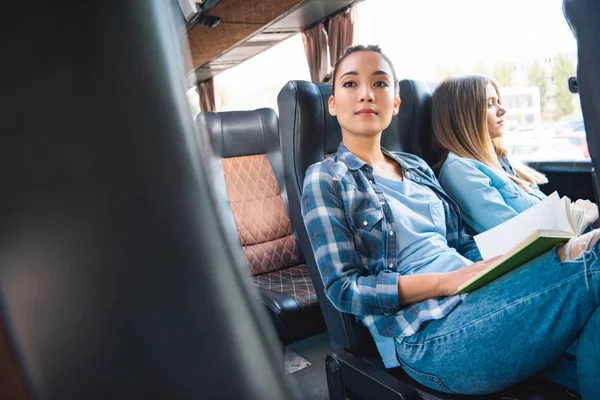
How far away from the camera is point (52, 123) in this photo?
99 millimetres

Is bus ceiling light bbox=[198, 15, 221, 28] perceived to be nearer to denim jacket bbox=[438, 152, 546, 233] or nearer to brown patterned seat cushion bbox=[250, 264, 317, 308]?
denim jacket bbox=[438, 152, 546, 233]

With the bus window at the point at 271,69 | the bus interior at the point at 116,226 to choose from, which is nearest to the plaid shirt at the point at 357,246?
the bus interior at the point at 116,226

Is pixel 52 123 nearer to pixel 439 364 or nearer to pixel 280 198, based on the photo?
pixel 439 364

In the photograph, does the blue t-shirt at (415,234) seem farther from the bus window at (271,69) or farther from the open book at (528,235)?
the bus window at (271,69)

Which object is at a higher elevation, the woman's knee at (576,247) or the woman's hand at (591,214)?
the woman's knee at (576,247)

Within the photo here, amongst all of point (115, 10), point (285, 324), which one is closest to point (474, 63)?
point (285, 324)

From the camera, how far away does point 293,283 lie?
2016 mm

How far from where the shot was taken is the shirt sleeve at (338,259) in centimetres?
109

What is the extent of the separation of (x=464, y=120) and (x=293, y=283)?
0.92 metres

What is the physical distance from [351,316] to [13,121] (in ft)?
3.93

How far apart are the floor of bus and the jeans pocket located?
71 centimetres

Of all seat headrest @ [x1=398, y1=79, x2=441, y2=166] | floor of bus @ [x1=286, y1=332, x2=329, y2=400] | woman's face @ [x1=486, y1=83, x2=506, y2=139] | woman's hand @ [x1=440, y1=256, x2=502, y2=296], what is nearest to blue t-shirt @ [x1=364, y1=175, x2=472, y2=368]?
woman's hand @ [x1=440, y1=256, x2=502, y2=296]

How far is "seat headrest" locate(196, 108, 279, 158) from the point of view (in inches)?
93.7

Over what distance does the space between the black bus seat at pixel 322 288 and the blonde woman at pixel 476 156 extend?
148 mm
